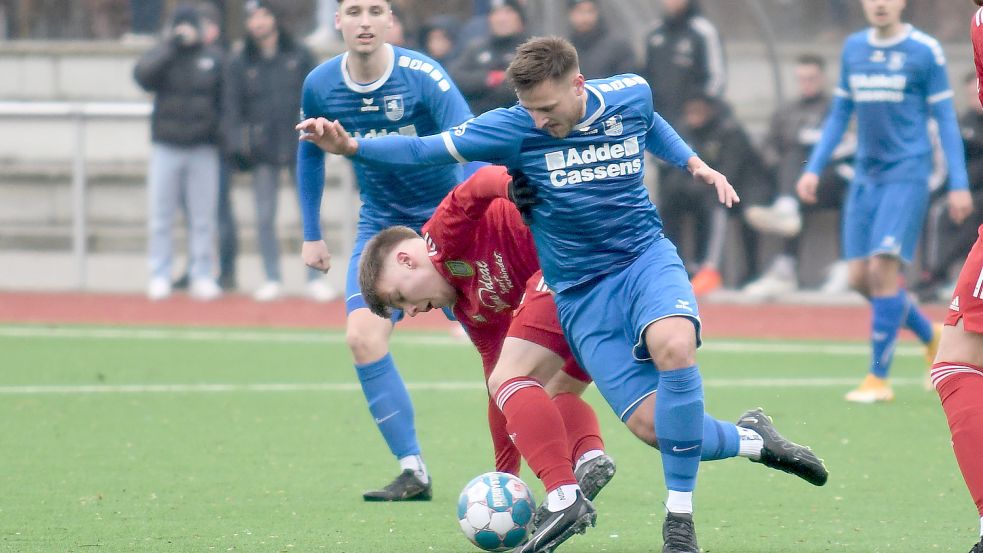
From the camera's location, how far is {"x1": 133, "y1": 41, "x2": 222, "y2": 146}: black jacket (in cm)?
1459

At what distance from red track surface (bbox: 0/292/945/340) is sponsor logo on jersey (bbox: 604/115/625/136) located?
24.8ft

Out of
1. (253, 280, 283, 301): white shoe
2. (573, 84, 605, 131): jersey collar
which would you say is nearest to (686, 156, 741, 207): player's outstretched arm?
(573, 84, 605, 131): jersey collar

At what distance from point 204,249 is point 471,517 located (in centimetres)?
994

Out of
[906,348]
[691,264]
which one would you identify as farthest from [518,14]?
[906,348]

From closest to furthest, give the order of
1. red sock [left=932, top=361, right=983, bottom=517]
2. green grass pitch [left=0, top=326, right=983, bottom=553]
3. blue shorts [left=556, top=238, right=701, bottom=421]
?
1. red sock [left=932, top=361, right=983, bottom=517]
2. blue shorts [left=556, top=238, right=701, bottom=421]
3. green grass pitch [left=0, top=326, right=983, bottom=553]

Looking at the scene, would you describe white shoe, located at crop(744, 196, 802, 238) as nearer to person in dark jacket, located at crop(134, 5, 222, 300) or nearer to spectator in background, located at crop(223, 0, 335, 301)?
spectator in background, located at crop(223, 0, 335, 301)

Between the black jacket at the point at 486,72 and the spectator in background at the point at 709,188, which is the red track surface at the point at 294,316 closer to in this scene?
the spectator in background at the point at 709,188

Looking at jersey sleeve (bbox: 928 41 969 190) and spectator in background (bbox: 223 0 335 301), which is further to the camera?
spectator in background (bbox: 223 0 335 301)

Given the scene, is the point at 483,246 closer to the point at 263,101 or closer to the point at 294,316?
the point at 294,316

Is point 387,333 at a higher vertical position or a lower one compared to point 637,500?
higher

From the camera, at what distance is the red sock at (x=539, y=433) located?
5.43 metres

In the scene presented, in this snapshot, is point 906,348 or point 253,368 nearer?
point 253,368

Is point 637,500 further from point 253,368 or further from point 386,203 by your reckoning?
point 253,368

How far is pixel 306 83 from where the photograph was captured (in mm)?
6844
